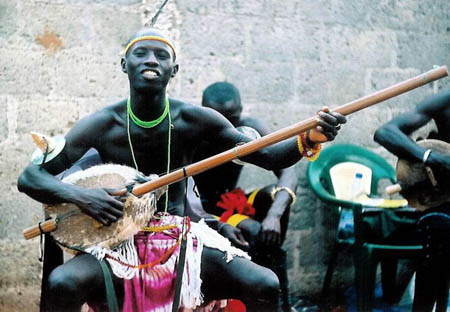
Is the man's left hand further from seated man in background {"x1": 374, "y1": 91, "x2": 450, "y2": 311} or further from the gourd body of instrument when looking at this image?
the gourd body of instrument

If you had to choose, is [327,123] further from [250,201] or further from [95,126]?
[250,201]

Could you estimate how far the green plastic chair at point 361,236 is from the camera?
15.9 feet

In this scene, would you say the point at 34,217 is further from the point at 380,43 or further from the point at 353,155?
the point at 380,43

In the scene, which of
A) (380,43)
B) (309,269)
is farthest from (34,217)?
(380,43)

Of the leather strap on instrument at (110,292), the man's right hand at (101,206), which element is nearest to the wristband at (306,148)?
the man's right hand at (101,206)

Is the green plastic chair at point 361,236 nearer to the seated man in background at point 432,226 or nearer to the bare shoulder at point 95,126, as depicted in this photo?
the seated man in background at point 432,226

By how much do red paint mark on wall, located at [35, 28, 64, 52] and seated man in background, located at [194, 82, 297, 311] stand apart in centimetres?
103

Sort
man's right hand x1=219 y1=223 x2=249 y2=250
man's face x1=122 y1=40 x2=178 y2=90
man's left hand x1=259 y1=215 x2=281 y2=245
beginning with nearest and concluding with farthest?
1. man's face x1=122 y1=40 x2=178 y2=90
2. man's right hand x1=219 y1=223 x2=249 y2=250
3. man's left hand x1=259 y1=215 x2=281 y2=245

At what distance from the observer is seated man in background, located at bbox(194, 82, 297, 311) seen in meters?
4.50

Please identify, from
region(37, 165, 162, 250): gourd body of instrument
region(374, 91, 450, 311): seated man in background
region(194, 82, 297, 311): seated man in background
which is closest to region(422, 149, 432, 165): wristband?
region(374, 91, 450, 311): seated man in background

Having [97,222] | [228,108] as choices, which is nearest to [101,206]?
[97,222]

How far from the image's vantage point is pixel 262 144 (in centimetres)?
311

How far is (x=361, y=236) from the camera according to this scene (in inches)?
193

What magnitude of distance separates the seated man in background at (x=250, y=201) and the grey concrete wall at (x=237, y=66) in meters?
0.47
